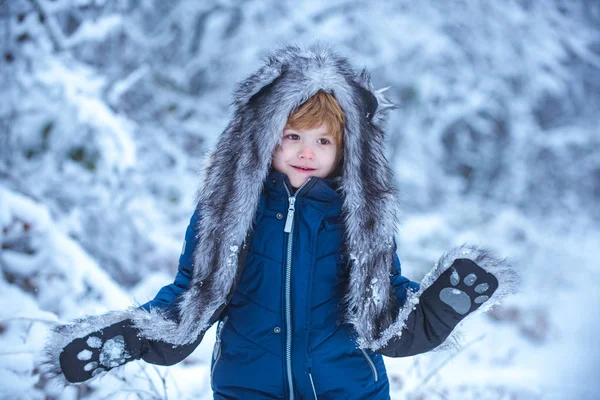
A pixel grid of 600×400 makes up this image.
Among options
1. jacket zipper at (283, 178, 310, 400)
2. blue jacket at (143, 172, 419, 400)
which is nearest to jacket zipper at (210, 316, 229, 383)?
blue jacket at (143, 172, 419, 400)

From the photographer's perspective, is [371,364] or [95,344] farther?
[371,364]

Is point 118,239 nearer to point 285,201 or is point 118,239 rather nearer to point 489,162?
point 285,201

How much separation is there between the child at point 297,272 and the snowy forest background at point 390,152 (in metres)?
0.77

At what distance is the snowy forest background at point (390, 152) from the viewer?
115 inches

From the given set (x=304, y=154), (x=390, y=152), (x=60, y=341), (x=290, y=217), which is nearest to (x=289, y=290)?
(x=290, y=217)

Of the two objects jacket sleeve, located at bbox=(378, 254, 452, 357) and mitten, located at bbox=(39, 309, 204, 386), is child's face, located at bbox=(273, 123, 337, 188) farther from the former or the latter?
mitten, located at bbox=(39, 309, 204, 386)

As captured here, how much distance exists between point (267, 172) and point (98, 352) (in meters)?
0.81

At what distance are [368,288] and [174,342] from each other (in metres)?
0.67

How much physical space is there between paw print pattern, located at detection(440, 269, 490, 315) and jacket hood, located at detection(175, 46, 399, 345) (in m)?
0.25

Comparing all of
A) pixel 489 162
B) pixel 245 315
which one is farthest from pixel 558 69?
pixel 245 315

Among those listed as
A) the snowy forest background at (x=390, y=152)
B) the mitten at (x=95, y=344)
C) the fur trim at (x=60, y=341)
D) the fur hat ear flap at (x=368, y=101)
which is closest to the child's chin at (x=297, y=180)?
the fur hat ear flap at (x=368, y=101)

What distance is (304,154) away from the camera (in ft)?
5.59

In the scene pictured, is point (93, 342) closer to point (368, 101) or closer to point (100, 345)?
point (100, 345)

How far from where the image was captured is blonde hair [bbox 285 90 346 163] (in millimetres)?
1722
